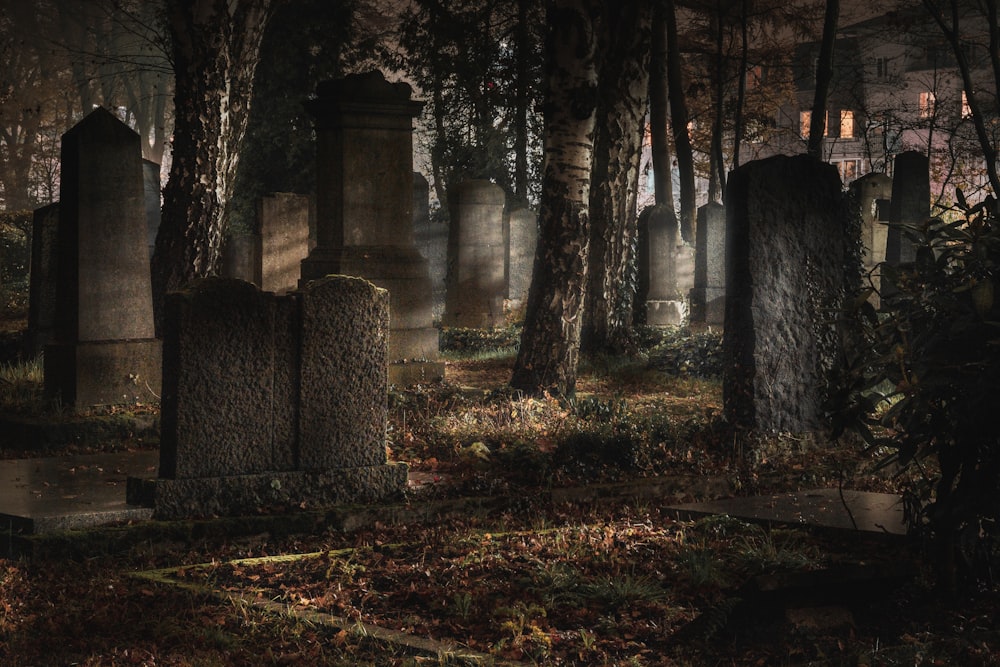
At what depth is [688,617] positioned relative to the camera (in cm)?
539

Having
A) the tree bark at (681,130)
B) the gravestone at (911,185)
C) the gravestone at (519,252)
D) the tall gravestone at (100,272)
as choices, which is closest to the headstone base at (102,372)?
the tall gravestone at (100,272)

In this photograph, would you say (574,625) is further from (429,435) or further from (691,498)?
(429,435)

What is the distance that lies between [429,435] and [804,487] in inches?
112

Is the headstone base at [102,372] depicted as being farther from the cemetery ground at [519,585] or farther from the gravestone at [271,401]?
the gravestone at [271,401]

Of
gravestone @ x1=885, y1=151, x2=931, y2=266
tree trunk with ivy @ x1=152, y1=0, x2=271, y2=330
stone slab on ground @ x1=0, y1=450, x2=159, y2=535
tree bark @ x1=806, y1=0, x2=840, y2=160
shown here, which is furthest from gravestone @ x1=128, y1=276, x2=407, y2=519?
tree bark @ x1=806, y1=0, x2=840, y2=160

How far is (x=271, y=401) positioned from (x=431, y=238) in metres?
17.2

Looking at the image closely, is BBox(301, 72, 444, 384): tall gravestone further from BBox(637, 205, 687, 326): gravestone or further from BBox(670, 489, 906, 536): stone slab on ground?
BBox(637, 205, 687, 326): gravestone

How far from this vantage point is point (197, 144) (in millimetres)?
12305

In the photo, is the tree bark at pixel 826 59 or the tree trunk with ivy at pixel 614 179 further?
the tree bark at pixel 826 59

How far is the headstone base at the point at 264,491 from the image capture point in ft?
23.4

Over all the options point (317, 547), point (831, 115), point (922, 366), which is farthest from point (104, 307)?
point (831, 115)

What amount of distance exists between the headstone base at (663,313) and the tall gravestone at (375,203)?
23.3 feet

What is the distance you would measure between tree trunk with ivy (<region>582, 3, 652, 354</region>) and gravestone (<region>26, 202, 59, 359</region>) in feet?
21.5

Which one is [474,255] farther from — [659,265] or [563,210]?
[563,210]
